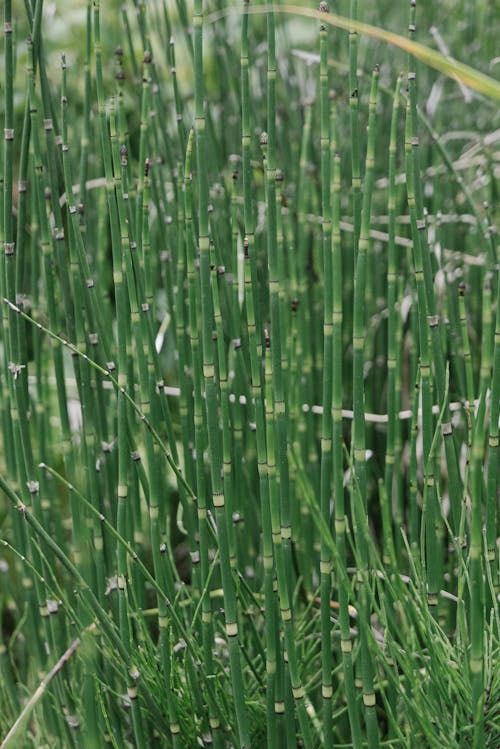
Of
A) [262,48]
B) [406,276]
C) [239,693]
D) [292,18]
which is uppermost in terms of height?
[292,18]

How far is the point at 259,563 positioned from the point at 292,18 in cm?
157

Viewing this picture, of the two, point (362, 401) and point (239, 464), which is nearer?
point (362, 401)

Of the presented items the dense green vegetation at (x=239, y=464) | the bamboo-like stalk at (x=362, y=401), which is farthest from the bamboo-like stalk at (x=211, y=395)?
the bamboo-like stalk at (x=362, y=401)

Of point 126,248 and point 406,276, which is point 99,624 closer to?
point 126,248

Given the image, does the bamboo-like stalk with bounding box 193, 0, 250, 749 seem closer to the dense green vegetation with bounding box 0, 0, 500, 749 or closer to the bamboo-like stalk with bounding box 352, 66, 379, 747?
the dense green vegetation with bounding box 0, 0, 500, 749

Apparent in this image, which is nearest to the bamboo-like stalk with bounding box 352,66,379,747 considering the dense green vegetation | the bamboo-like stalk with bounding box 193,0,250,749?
the dense green vegetation

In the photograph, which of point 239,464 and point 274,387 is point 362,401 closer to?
point 274,387

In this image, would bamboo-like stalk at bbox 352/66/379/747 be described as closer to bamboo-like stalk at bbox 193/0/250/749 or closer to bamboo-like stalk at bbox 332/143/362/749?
bamboo-like stalk at bbox 332/143/362/749

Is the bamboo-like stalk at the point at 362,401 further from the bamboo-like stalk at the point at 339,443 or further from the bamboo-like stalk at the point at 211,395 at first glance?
the bamboo-like stalk at the point at 211,395

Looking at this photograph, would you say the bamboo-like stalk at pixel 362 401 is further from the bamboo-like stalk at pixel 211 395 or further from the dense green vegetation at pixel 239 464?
the bamboo-like stalk at pixel 211 395

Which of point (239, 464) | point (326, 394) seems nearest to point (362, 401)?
point (326, 394)

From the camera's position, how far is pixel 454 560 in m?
1.20

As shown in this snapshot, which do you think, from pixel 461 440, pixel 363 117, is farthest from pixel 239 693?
pixel 363 117

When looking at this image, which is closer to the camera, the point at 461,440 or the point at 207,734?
the point at 207,734
